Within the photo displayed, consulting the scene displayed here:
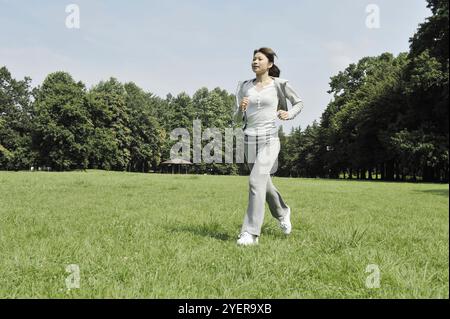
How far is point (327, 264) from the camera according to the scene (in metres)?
5.09

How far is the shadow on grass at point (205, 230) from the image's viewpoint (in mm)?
7547

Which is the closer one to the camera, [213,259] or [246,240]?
[213,259]

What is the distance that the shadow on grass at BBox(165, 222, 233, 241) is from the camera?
7.55 meters

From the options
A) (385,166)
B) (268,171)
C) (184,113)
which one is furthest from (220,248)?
(184,113)

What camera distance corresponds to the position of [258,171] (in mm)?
6816

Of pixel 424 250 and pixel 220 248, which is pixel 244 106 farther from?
pixel 424 250

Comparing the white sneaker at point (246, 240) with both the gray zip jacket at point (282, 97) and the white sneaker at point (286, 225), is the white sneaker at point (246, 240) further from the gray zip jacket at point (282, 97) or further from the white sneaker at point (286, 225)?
the gray zip jacket at point (282, 97)

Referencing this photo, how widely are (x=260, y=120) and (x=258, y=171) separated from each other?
83 centimetres
